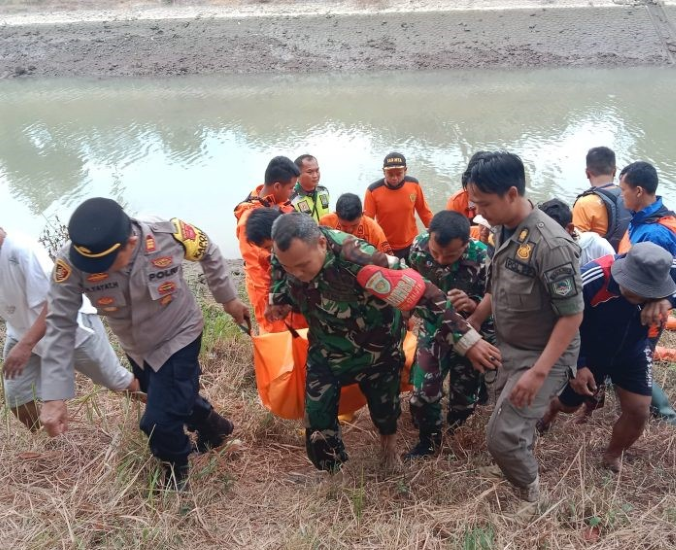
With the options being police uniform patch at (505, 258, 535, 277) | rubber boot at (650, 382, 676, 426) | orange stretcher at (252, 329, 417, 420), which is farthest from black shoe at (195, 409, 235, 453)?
rubber boot at (650, 382, 676, 426)

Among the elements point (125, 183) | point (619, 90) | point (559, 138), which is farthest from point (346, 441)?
point (619, 90)

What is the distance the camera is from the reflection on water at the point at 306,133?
8164 mm

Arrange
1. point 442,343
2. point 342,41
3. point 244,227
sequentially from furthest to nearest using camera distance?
1. point 342,41
2. point 244,227
3. point 442,343

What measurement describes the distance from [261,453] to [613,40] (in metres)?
17.1

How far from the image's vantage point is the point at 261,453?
288cm

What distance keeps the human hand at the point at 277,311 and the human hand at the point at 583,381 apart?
128 centimetres

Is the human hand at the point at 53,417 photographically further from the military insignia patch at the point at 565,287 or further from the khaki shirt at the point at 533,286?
the military insignia patch at the point at 565,287

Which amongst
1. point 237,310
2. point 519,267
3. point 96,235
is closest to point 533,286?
point 519,267

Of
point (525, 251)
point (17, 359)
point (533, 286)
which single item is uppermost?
point (525, 251)

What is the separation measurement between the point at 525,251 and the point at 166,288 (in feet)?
4.83

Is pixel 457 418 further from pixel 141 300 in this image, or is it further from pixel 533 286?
pixel 141 300

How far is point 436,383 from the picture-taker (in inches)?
107

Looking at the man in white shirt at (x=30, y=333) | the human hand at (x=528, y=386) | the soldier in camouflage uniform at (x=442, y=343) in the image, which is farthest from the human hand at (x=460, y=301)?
the man in white shirt at (x=30, y=333)

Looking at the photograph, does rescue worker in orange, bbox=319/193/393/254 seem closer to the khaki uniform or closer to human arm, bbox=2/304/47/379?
the khaki uniform
